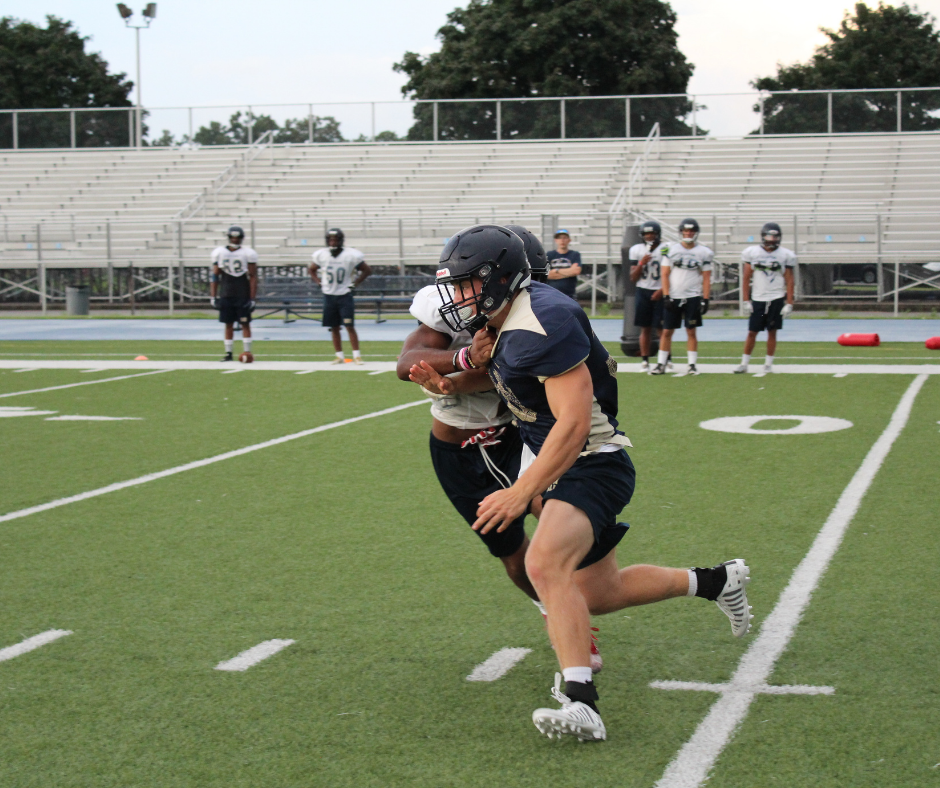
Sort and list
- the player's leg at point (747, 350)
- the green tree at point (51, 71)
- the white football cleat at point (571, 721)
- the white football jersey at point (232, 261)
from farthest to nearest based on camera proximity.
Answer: the green tree at point (51, 71) < the white football jersey at point (232, 261) < the player's leg at point (747, 350) < the white football cleat at point (571, 721)

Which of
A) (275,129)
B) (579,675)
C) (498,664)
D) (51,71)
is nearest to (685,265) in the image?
(498,664)

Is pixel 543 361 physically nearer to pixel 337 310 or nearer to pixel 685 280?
pixel 685 280

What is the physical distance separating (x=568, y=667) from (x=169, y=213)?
29918 mm

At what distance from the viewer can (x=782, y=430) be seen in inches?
361

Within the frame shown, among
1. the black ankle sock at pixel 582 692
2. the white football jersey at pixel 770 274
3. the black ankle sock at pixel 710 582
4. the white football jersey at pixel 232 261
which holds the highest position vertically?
the white football jersey at pixel 232 261

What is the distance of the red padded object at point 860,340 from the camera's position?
1633 centimetres

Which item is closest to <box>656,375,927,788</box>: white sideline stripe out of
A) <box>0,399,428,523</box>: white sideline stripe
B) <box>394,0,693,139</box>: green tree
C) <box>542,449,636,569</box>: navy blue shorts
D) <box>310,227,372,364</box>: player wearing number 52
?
<box>542,449,636,569</box>: navy blue shorts

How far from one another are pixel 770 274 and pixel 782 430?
411cm

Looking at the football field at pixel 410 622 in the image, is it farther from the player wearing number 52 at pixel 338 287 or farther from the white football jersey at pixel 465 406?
the player wearing number 52 at pixel 338 287

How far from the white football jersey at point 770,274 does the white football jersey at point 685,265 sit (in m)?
0.54

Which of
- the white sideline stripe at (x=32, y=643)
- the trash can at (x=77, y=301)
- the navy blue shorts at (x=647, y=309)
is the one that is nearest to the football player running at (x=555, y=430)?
the white sideline stripe at (x=32, y=643)

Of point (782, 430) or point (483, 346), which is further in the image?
point (782, 430)

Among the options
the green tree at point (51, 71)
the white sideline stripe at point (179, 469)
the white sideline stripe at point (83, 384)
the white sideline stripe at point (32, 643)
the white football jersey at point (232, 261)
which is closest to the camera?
the white sideline stripe at point (32, 643)

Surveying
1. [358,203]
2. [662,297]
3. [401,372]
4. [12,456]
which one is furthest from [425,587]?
[358,203]
